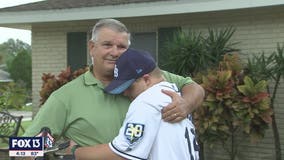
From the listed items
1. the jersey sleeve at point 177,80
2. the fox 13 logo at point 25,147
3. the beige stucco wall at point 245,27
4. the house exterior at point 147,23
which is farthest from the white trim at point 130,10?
A: the fox 13 logo at point 25,147

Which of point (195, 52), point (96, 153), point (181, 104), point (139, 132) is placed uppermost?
point (195, 52)

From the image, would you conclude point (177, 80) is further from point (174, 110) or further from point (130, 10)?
point (130, 10)

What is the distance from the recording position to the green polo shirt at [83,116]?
268 cm

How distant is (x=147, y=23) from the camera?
10555mm

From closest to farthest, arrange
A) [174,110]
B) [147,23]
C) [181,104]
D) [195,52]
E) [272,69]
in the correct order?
[174,110], [181,104], [272,69], [195,52], [147,23]

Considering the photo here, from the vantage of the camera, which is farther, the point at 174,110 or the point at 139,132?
the point at 174,110

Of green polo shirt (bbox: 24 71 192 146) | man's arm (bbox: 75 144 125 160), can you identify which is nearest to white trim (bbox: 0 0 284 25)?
green polo shirt (bbox: 24 71 192 146)

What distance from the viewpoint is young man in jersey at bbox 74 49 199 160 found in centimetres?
231

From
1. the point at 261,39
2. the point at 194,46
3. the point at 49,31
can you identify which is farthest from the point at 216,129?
the point at 49,31

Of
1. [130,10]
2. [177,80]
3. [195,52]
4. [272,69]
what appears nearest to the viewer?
[177,80]

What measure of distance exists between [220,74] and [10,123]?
4.48m

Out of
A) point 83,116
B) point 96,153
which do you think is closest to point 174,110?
point 96,153

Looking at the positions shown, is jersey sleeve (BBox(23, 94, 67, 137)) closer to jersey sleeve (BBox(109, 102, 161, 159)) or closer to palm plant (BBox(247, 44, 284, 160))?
jersey sleeve (BBox(109, 102, 161, 159))

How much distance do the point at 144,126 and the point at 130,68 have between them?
308 mm
